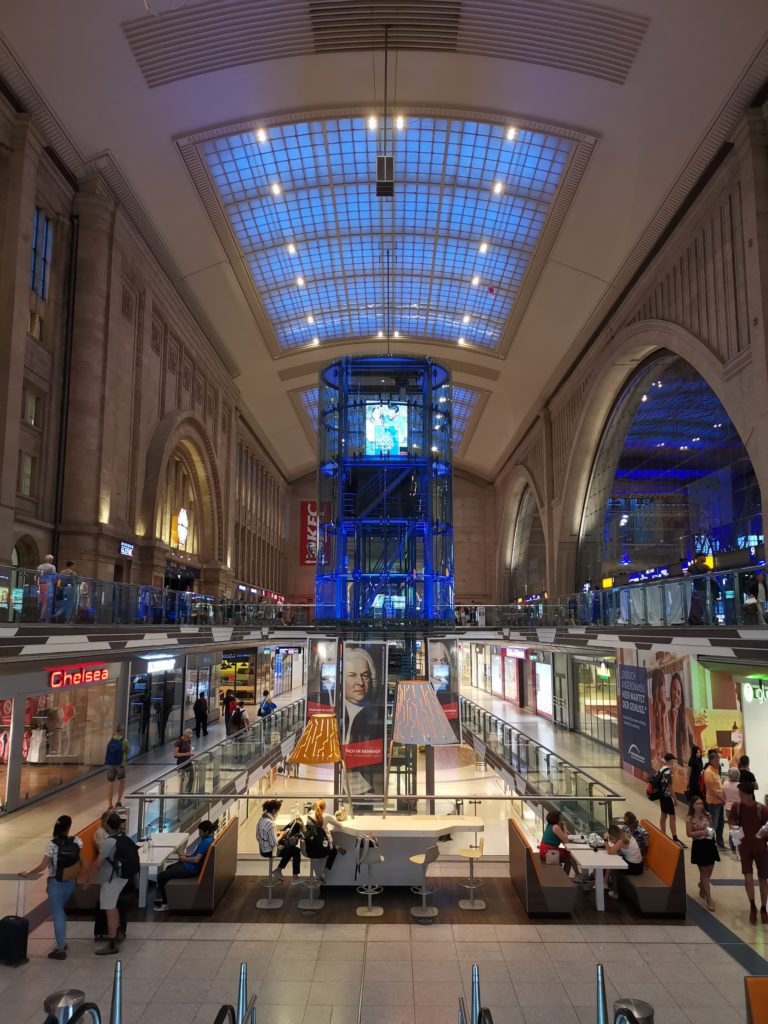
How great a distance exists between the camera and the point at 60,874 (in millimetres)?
7363

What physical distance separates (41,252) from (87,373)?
3146 mm

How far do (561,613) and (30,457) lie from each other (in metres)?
15.6

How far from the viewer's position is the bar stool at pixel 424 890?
849 cm

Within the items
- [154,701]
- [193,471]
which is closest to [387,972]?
[154,701]

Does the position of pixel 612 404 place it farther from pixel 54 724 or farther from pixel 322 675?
pixel 54 724

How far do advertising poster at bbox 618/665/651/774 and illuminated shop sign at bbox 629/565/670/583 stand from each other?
6114mm

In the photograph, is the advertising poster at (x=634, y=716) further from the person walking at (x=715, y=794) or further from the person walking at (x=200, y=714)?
the person walking at (x=200, y=714)

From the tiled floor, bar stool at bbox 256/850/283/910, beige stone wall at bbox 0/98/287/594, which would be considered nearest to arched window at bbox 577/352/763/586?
the tiled floor

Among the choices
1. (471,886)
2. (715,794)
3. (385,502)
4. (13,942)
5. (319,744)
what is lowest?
(471,886)

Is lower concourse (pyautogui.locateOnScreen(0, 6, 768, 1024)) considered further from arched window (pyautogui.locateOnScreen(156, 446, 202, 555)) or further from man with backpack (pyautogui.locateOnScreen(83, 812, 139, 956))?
arched window (pyautogui.locateOnScreen(156, 446, 202, 555))

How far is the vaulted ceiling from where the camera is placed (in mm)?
17203

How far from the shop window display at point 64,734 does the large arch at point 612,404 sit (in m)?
15.9

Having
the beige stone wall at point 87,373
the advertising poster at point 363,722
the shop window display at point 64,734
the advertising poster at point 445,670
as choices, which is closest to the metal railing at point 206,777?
the advertising poster at point 363,722

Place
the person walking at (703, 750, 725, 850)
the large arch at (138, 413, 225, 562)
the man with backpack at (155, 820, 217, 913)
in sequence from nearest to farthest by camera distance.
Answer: the man with backpack at (155, 820, 217, 913)
the person walking at (703, 750, 725, 850)
the large arch at (138, 413, 225, 562)
